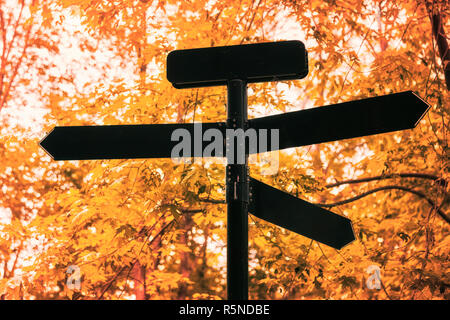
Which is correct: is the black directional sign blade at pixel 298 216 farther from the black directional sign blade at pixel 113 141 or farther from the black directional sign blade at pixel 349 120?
the black directional sign blade at pixel 113 141

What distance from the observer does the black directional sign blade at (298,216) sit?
6.17 ft

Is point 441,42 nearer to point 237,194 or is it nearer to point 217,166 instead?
point 217,166

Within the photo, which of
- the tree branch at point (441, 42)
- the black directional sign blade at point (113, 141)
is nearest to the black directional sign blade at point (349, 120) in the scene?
the black directional sign blade at point (113, 141)

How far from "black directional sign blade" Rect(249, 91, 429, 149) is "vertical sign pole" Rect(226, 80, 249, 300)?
0.10 meters

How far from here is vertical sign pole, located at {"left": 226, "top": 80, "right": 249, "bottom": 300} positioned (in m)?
1.67

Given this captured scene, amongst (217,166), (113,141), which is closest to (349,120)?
(113,141)

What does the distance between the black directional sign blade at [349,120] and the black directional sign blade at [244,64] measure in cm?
18

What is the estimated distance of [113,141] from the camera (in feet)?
6.50

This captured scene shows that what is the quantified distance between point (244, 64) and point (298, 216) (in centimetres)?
66

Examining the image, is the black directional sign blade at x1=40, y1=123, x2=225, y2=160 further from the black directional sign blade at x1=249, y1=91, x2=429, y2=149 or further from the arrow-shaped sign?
the black directional sign blade at x1=249, y1=91, x2=429, y2=149
